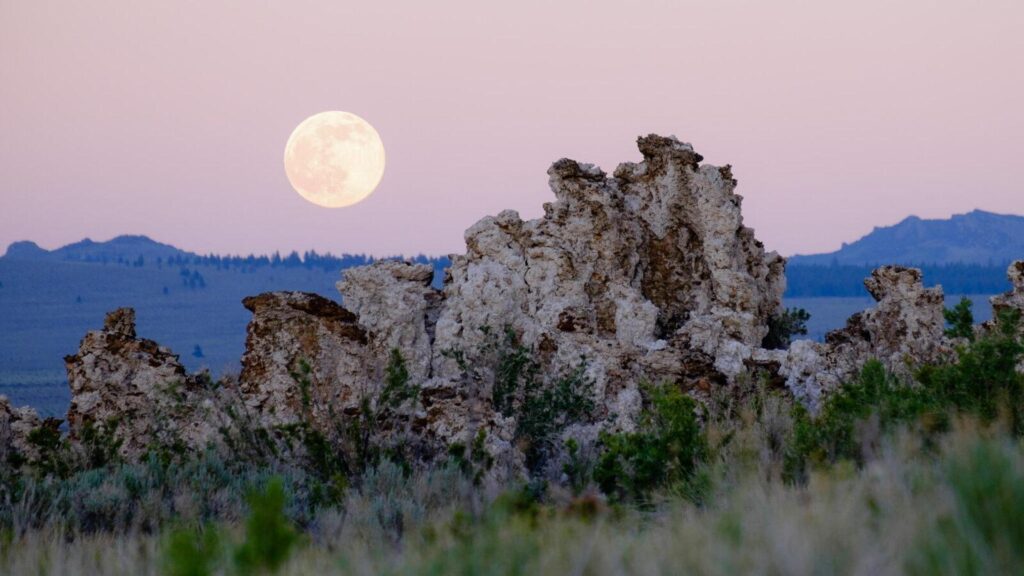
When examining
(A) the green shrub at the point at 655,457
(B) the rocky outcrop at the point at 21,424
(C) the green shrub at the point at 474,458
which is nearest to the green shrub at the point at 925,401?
(A) the green shrub at the point at 655,457

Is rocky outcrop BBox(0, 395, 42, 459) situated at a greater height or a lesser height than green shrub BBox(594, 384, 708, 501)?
lesser

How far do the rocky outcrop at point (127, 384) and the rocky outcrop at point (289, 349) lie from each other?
61 cm

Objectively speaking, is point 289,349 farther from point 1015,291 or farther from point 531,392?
point 1015,291

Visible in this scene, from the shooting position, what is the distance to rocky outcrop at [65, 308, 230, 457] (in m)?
12.7

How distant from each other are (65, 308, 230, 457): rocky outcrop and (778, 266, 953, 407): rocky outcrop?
6.48 meters

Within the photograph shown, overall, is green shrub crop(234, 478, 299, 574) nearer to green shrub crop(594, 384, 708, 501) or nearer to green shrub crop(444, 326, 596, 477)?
green shrub crop(594, 384, 708, 501)

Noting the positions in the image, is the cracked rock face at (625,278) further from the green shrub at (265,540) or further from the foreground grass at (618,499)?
the green shrub at (265,540)

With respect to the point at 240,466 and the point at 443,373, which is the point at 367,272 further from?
the point at 240,466

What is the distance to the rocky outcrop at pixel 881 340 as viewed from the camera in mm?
12391

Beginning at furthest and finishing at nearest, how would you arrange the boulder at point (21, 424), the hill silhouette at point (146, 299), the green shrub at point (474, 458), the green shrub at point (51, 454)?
1. the hill silhouette at point (146, 299)
2. the boulder at point (21, 424)
3. the green shrub at point (51, 454)
4. the green shrub at point (474, 458)

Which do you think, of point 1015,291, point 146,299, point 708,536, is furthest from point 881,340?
point 146,299

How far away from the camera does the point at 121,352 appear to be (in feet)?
43.1

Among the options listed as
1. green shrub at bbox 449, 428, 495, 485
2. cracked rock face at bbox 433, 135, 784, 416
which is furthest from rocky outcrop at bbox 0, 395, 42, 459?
green shrub at bbox 449, 428, 495, 485

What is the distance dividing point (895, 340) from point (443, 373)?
526 centimetres
